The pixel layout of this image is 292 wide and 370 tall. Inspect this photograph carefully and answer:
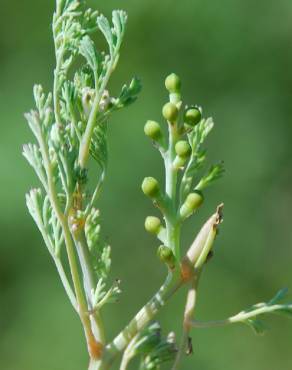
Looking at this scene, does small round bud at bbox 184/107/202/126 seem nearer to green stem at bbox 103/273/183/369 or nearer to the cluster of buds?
the cluster of buds

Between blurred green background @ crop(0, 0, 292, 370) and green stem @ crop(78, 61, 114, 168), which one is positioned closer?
green stem @ crop(78, 61, 114, 168)

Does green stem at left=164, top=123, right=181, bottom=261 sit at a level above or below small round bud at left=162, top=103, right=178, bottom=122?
below

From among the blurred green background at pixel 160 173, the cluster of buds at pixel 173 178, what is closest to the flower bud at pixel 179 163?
the cluster of buds at pixel 173 178

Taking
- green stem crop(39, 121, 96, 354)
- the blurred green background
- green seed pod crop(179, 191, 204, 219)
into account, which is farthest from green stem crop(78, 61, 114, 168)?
the blurred green background

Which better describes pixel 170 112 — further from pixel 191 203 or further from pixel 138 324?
pixel 138 324

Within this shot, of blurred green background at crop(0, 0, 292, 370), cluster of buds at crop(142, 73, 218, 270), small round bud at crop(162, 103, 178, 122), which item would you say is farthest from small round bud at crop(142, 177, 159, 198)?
blurred green background at crop(0, 0, 292, 370)

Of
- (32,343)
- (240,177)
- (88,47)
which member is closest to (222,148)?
(240,177)

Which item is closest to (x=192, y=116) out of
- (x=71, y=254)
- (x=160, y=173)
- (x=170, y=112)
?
(x=170, y=112)
